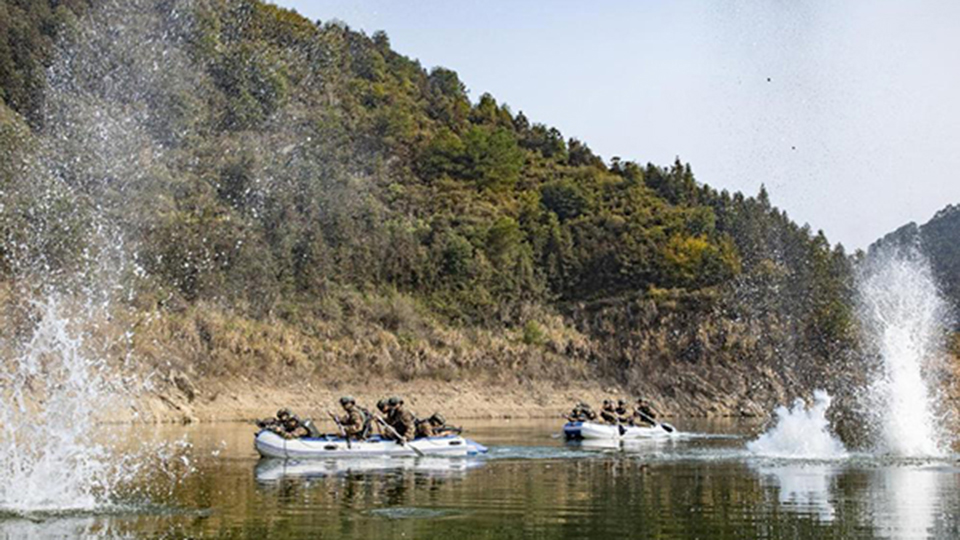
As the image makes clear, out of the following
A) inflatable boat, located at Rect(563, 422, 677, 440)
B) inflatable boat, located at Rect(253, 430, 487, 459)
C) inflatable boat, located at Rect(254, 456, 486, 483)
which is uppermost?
inflatable boat, located at Rect(563, 422, 677, 440)

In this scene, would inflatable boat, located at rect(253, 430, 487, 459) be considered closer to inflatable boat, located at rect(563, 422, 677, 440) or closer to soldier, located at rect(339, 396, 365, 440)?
soldier, located at rect(339, 396, 365, 440)

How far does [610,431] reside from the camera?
5834 cm

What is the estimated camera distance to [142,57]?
365ft

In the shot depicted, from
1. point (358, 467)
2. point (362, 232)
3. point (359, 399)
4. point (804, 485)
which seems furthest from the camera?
point (362, 232)

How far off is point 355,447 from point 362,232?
56.3 meters

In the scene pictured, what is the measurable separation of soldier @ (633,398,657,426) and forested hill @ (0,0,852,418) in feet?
71.8

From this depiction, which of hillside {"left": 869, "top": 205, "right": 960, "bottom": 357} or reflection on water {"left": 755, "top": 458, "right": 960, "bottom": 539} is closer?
reflection on water {"left": 755, "top": 458, "right": 960, "bottom": 539}

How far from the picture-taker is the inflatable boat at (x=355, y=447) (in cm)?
4256

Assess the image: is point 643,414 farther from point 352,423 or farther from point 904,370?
point 352,423

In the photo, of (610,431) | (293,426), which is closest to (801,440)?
(610,431)

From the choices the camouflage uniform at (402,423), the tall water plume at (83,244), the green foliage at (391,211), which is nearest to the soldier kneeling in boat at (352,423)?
the camouflage uniform at (402,423)

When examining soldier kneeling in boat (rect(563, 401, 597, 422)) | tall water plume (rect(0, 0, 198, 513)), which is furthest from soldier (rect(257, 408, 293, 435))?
soldier kneeling in boat (rect(563, 401, 597, 422))

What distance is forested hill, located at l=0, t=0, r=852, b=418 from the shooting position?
82.5 meters

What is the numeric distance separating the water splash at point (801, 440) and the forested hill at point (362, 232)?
114 ft
